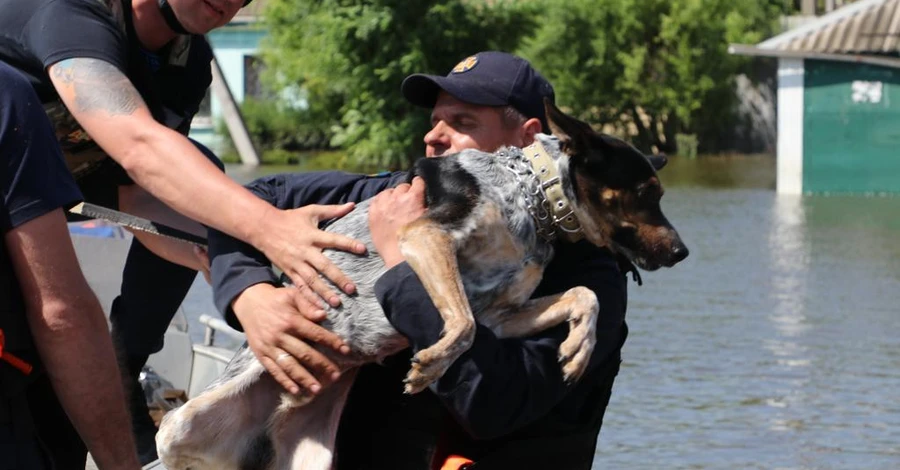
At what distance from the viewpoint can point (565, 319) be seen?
3678 millimetres

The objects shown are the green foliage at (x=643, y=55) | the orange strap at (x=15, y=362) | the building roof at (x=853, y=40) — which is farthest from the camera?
the green foliage at (x=643, y=55)

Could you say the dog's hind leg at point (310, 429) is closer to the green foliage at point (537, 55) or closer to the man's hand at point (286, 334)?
the man's hand at point (286, 334)

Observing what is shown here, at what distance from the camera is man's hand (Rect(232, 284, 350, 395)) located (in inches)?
142

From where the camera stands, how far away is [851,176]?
90.2 ft

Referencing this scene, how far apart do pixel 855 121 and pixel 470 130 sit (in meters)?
24.3

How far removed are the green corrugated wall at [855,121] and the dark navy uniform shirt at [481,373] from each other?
24242 mm

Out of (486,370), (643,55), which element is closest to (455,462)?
(486,370)

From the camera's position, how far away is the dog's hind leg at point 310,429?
3.83m

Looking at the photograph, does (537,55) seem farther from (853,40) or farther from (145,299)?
(145,299)

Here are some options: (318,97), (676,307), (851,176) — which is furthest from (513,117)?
(318,97)

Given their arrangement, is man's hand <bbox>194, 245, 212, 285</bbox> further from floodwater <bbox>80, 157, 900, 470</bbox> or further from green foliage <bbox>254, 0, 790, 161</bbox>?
green foliage <bbox>254, 0, 790, 161</bbox>

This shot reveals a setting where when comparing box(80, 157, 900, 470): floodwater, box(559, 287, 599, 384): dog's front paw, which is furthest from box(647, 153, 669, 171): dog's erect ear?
box(80, 157, 900, 470): floodwater

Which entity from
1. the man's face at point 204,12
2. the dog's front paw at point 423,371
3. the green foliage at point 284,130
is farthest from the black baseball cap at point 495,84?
the green foliage at point 284,130

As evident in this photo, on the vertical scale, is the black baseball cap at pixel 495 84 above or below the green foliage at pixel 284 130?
above
